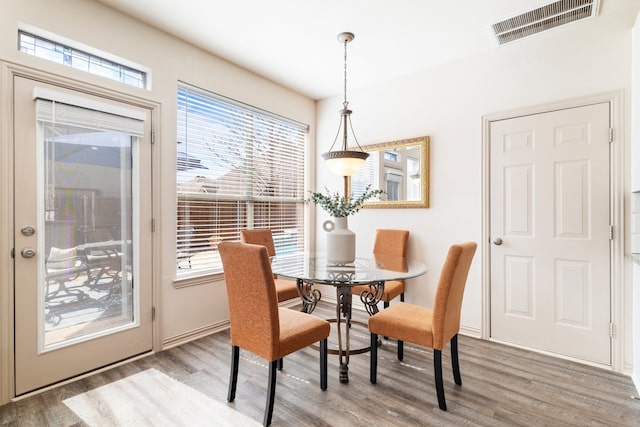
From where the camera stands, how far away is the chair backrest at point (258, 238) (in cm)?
314

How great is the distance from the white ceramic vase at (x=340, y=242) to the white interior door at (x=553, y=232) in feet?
4.80

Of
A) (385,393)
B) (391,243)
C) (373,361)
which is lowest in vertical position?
(385,393)

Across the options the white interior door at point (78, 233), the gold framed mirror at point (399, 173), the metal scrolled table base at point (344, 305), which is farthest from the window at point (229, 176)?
the metal scrolled table base at point (344, 305)

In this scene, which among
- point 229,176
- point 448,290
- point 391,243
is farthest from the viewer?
point 391,243

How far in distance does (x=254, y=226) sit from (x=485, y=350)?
2.58 meters

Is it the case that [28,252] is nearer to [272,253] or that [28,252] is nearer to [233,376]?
[233,376]

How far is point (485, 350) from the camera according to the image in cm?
279

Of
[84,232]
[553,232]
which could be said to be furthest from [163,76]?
[553,232]

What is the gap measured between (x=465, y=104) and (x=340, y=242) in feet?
6.31

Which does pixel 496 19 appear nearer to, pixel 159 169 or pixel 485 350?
pixel 485 350

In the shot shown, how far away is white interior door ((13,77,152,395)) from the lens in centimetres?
205

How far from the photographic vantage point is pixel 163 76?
2762mm

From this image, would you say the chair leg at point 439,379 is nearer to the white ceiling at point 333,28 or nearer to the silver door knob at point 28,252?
the white ceiling at point 333,28

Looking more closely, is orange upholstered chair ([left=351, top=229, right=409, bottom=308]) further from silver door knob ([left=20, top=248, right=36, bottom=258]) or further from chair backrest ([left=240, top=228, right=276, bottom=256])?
silver door knob ([left=20, top=248, right=36, bottom=258])
